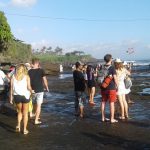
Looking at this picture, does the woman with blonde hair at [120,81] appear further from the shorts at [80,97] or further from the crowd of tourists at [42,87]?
the shorts at [80,97]

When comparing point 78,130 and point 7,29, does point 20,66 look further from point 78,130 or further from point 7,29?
point 7,29

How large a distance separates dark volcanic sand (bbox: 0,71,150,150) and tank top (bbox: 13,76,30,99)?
1.07 m

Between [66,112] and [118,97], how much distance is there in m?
2.65

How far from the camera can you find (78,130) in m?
10.4

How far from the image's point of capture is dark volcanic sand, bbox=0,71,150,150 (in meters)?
8.70

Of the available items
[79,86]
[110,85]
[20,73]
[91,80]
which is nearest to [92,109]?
[91,80]

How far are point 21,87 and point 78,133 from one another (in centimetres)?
188

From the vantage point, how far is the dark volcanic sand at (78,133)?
870 centimetres

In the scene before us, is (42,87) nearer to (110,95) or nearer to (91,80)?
(110,95)

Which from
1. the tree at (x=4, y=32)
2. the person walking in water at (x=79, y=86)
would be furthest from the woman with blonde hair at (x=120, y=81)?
the tree at (x=4, y=32)

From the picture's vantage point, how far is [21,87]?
10.1 meters

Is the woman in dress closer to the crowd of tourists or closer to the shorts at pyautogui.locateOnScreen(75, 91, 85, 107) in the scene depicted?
the crowd of tourists

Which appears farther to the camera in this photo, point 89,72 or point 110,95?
point 89,72

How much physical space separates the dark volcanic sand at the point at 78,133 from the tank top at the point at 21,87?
3.52 feet
